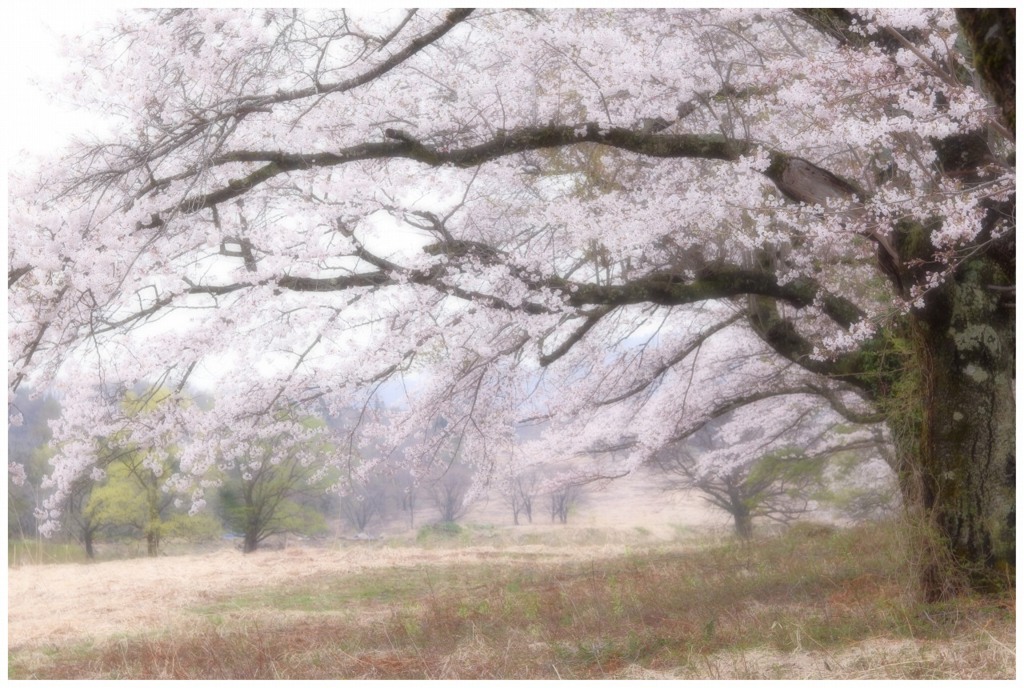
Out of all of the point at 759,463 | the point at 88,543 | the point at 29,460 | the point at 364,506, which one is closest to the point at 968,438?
the point at 29,460

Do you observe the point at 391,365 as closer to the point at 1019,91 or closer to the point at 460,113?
the point at 460,113

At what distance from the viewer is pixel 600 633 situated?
4078 millimetres

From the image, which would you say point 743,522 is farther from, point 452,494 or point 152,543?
point 152,543

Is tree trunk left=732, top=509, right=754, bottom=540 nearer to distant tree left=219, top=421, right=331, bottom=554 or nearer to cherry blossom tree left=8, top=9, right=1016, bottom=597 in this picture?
cherry blossom tree left=8, top=9, right=1016, bottom=597

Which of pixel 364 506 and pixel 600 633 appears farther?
pixel 364 506

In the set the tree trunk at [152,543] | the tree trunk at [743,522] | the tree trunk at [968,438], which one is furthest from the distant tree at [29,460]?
the tree trunk at [743,522]

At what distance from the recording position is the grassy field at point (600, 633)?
3386 mm

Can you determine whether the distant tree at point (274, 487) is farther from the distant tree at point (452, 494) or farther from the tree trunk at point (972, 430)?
the tree trunk at point (972, 430)

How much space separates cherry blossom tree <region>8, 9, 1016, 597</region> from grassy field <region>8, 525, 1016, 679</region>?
0.69 meters

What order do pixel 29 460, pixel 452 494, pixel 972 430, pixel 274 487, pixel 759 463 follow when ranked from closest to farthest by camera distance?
pixel 972 430, pixel 29 460, pixel 274 487, pixel 452 494, pixel 759 463

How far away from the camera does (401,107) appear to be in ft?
16.6

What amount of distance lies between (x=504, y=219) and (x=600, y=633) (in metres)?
3.16

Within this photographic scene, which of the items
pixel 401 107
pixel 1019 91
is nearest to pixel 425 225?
pixel 401 107

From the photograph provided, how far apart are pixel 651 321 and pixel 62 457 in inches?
183
